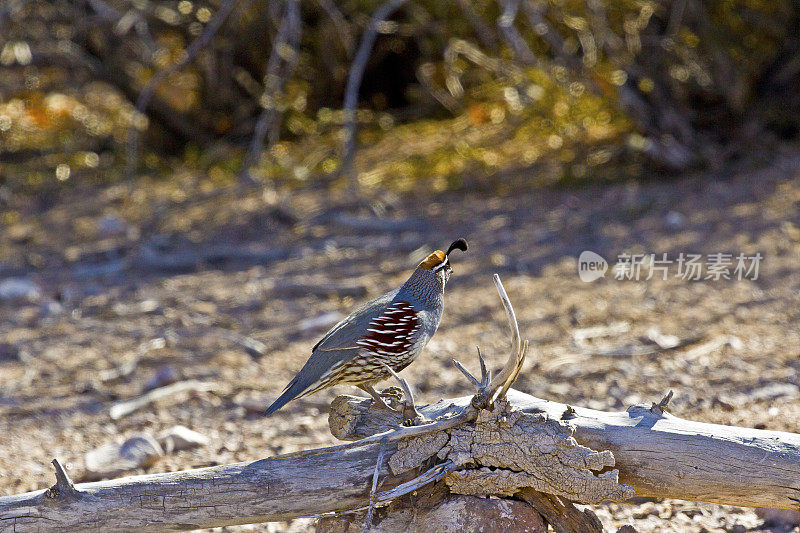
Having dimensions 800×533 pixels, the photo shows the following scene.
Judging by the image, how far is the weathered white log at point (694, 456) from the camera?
7.80 ft

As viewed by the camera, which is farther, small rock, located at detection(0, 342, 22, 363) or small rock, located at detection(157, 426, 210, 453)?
small rock, located at detection(0, 342, 22, 363)

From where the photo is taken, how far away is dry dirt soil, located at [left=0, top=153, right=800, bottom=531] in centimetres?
387

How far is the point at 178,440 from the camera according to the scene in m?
3.63

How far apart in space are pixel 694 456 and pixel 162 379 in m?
2.73

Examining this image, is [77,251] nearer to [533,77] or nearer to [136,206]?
[136,206]

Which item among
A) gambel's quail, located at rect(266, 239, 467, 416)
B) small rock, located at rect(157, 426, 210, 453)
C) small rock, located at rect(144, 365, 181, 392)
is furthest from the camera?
small rock, located at rect(144, 365, 181, 392)

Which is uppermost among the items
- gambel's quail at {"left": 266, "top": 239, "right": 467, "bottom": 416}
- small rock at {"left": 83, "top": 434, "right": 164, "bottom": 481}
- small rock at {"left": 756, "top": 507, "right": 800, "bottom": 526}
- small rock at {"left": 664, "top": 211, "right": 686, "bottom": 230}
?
small rock at {"left": 664, "top": 211, "right": 686, "bottom": 230}

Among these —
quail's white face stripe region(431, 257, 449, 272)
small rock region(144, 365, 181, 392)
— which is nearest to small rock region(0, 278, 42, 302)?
small rock region(144, 365, 181, 392)

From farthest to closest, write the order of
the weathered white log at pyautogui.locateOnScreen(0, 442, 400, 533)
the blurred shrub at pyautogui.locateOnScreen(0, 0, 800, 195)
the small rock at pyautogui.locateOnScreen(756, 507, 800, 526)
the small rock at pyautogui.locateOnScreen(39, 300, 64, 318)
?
the blurred shrub at pyautogui.locateOnScreen(0, 0, 800, 195) < the small rock at pyautogui.locateOnScreen(39, 300, 64, 318) < the small rock at pyautogui.locateOnScreen(756, 507, 800, 526) < the weathered white log at pyautogui.locateOnScreen(0, 442, 400, 533)

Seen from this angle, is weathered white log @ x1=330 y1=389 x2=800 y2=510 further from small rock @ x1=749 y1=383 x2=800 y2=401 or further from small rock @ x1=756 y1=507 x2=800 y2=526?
small rock @ x1=749 y1=383 x2=800 y2=401

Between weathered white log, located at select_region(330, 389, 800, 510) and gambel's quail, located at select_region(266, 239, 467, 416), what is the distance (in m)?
0.40

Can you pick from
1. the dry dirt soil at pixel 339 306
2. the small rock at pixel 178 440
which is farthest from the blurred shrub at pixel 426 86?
the small rock at pixel 178 440

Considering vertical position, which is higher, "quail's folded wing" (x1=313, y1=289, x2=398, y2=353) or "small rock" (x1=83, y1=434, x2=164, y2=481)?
"quail's folded wing" (x1=313, y1=289, x2=398, y2=353)

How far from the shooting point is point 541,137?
26.9 feet
